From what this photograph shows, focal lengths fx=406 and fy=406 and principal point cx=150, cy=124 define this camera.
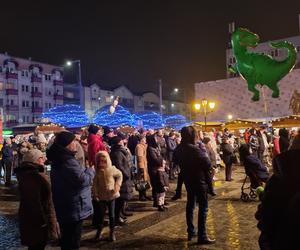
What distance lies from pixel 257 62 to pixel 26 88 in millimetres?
53808

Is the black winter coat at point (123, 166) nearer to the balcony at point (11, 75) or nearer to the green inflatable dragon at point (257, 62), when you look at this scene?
the green inflatable dragon at point (257, 62)

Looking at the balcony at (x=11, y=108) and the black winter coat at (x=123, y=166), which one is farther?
the balcony at (x=11, y=108)

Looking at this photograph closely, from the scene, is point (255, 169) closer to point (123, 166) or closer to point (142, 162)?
point (142, 162)

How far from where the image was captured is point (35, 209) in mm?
4750

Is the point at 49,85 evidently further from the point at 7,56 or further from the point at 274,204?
the point at 274,204

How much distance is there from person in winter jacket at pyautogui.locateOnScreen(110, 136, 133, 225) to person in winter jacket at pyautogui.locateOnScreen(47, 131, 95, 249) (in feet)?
9.20

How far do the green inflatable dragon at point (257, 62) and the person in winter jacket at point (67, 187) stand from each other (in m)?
13.2

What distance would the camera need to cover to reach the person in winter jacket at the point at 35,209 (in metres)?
4.75

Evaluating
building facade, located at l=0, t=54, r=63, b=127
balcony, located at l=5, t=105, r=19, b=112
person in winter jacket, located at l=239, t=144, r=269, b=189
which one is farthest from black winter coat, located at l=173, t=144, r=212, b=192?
balcony, located at l=5, t=105, r=19, b=112

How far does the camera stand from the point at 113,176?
709 centimetres

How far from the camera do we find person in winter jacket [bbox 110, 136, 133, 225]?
26.2ft

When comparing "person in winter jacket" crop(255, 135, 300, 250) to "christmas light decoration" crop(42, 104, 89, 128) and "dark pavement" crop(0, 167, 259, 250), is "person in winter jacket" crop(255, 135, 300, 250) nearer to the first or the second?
"dark pavement" crop(0, 167, 259, 250)

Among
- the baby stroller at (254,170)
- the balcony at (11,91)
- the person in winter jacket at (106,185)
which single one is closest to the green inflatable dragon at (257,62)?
the baby stroller at (254,170)

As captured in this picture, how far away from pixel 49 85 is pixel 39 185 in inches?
2581
